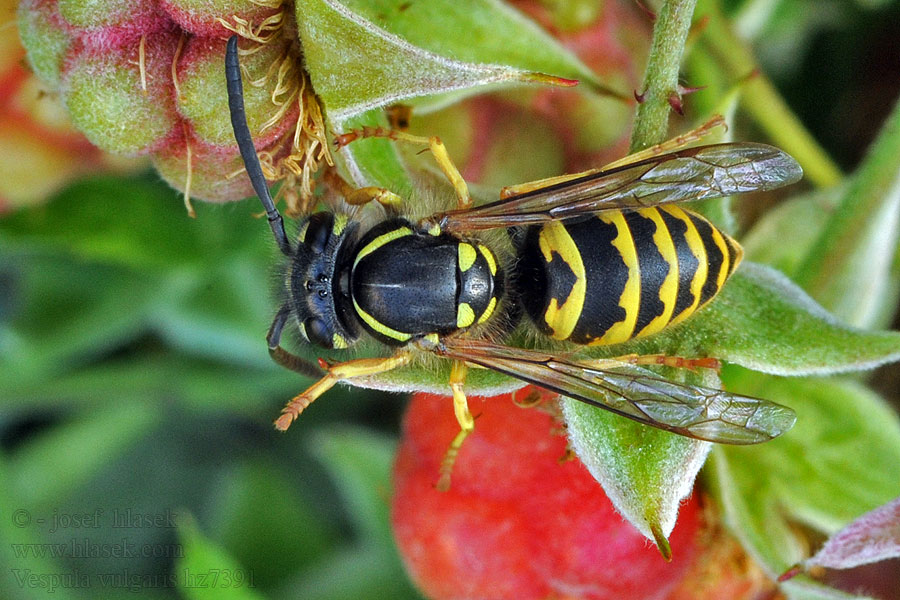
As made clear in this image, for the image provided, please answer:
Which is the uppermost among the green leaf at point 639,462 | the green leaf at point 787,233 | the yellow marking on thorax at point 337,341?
the green leaf at point 787,233

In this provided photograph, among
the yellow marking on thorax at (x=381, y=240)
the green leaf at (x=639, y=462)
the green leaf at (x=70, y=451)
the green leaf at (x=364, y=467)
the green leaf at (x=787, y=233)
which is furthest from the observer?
the green leaf at (x=70, y=451)

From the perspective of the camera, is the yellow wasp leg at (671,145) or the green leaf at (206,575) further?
the green leaf at (206,575)

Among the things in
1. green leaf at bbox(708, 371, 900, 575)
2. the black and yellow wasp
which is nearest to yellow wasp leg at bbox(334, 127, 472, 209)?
the black and yellow wasp

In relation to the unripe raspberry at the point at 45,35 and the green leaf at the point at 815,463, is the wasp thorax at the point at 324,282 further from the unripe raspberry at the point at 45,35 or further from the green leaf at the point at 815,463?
the green leaf at the point at 815,463

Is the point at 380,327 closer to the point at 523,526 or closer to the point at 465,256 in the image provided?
the point at 465,256

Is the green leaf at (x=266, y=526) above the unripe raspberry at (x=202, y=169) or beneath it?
beneath

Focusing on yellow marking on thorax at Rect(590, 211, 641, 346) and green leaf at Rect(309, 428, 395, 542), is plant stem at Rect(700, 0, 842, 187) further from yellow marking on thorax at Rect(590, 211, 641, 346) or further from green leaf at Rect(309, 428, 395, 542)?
green leaf at Rect(309, 428, 395, 542)

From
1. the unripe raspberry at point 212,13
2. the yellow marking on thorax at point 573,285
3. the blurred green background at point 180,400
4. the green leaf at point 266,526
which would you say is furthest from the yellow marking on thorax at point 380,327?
the green leaf at point 266,526

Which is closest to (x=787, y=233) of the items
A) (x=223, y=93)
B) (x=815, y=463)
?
(x=815, y=463)
